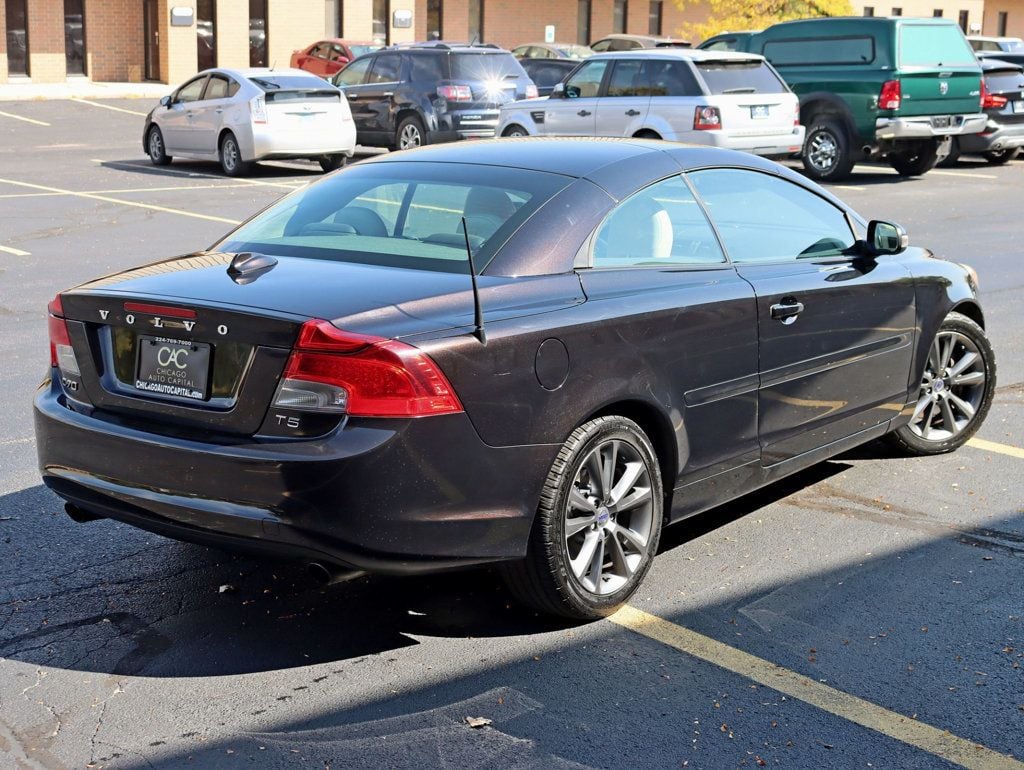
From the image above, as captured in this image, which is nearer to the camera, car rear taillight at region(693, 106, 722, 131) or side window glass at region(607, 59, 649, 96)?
car rear taillight at region(693, 106, 722, 131)

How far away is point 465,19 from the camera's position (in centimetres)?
4478

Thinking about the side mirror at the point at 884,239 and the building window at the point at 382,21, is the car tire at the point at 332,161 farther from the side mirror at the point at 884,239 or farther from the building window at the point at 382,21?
the building window at the point at 382,21

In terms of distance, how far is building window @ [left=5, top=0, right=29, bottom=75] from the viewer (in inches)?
1390

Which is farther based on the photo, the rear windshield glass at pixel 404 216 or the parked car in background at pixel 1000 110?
the parked car in background at pixel 1000 110

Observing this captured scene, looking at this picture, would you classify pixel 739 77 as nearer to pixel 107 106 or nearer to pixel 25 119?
pixel 25 119

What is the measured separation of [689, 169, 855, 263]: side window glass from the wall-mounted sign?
33.4m

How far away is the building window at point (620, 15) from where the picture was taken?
49.4 m

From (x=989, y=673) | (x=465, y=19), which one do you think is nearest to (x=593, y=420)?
(x=989, y=673)

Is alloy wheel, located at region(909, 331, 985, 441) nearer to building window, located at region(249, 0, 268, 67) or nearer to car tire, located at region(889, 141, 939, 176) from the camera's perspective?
car tire, located at region(889, 141, 939, 176)

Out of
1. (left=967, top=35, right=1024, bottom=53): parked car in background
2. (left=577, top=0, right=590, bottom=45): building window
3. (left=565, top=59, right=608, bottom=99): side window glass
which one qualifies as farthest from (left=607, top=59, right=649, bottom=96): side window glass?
(left=577, top=0, right=590, bottom=45): building window

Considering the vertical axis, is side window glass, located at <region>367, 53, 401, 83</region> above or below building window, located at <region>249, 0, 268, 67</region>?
below

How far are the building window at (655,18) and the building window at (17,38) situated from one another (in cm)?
2270

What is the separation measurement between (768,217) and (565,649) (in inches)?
83.7

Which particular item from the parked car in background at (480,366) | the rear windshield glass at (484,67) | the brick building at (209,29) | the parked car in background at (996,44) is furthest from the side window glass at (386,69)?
the parked car in background at (480,366)
